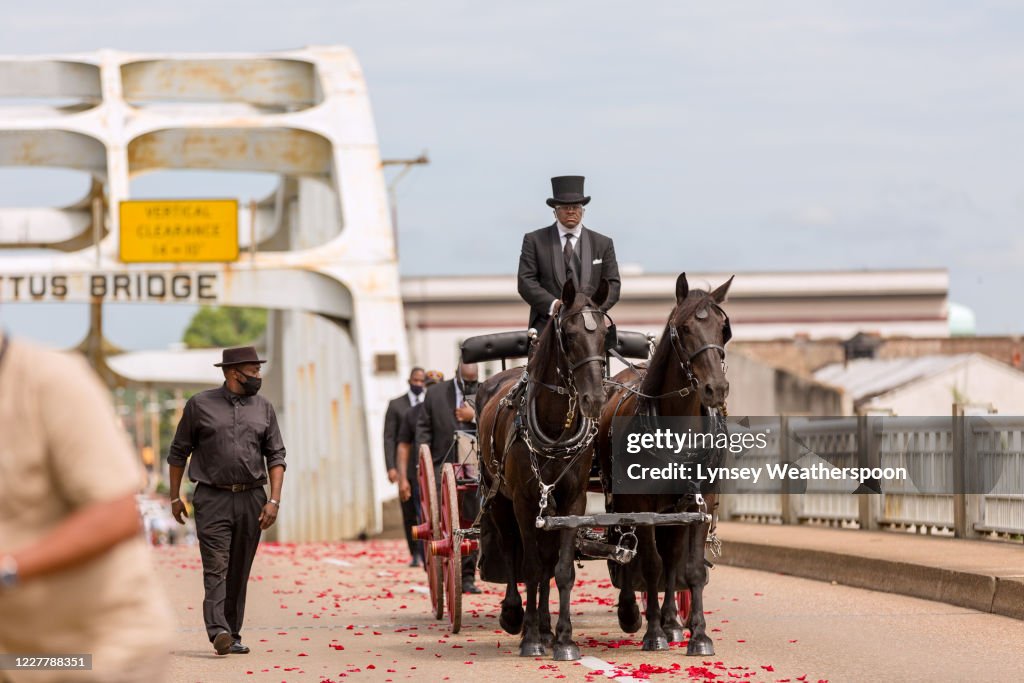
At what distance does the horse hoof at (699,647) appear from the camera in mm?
11117

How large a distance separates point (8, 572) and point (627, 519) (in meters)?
7.22

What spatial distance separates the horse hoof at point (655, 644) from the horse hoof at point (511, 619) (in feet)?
3.39

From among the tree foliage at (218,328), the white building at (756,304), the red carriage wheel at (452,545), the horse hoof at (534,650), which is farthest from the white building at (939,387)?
the tree foliage at (218,328)

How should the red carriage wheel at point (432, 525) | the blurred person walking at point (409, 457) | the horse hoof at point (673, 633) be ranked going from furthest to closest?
the blurred person walking at point (409, 457) → the red carriage wheel at point (432, 525) → the horse hoof at point (673, 633)

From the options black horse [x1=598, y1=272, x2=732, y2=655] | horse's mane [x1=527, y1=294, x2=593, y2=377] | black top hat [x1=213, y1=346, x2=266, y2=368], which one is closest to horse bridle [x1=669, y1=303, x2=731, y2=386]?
black horse [x1=598, y1=272, x2=732, y2=655]

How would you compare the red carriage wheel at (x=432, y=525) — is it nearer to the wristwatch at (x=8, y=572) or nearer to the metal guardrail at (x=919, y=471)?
the metal guardrail at (x=919, y=471)

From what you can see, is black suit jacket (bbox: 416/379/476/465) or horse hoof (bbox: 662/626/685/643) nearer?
horse hoof (bbox: 662/626/685/643)

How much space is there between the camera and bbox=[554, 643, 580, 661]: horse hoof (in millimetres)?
10984

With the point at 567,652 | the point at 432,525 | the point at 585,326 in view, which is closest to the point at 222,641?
the point at 567,652

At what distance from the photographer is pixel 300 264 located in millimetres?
36688

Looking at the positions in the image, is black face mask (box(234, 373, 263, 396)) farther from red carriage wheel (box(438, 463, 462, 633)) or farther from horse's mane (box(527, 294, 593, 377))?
horse's mane (box(527, 294, 593, 377))

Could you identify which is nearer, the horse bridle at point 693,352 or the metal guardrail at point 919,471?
the horse bridle at point 693,352

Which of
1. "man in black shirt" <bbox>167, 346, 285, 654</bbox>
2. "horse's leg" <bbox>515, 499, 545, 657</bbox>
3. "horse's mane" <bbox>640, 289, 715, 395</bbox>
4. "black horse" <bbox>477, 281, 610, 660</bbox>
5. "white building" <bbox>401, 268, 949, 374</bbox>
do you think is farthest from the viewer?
"white building" <bbox>401, 268, 949, 374</bbox>

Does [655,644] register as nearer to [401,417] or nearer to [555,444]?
[555,444]
